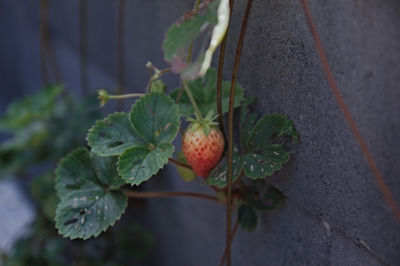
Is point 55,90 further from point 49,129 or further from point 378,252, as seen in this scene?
point 378,252

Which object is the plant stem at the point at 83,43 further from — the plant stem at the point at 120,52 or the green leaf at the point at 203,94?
the green leaf at the point at 203,94

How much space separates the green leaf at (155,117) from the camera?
678 mm

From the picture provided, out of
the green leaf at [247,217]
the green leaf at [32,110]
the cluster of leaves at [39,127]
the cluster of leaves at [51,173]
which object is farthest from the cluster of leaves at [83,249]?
the green leaf at [247,217]

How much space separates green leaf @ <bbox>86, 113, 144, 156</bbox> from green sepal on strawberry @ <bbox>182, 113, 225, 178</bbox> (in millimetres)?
93

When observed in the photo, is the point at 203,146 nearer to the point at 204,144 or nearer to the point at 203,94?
the point at 204,144

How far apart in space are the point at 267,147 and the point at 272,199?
0.45 ft

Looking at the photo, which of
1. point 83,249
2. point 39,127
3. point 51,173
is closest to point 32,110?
point 39,127

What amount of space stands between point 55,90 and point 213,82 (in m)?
1.02

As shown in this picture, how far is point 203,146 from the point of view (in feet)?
2.15

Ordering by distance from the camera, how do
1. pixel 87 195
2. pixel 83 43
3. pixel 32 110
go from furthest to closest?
pixel 83 43
pixel 32 110
pixel 87 195

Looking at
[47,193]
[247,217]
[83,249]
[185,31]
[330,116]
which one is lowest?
[83,249]

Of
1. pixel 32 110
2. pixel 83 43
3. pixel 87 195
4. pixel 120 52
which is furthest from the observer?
pixel 83 43

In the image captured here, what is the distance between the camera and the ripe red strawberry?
2.16ft

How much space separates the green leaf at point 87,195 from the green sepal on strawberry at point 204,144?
148 millimetres
